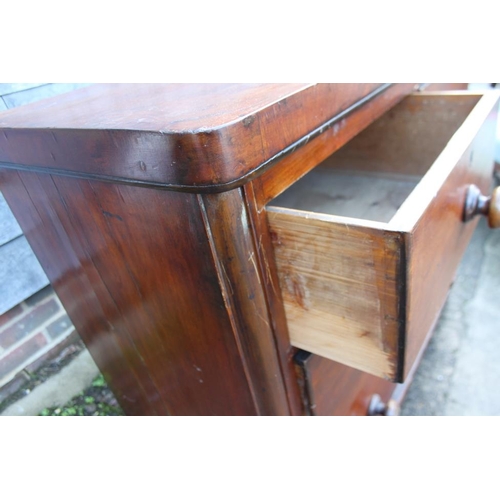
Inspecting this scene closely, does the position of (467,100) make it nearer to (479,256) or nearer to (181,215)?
(181,215)

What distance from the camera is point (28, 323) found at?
31.6 inches

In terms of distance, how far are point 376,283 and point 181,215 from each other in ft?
0.65

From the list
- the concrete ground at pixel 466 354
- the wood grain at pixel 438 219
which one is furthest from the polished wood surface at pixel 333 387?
the concrete ground at pixel 466 354

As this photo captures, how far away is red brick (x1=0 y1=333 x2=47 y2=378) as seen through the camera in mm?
771

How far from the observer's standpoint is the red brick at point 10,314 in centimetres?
75

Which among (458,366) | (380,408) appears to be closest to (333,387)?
(380,408)

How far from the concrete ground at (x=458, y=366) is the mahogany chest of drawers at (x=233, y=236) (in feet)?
0.96

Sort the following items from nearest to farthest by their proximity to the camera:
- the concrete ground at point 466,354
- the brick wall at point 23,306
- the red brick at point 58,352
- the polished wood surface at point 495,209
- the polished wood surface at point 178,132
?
the polished wood surface at point 178,132, the polished wood surface at point 495,209, the brick wall at point 23,306, the red brick at point 58,352, the concrete ground at point 466,354

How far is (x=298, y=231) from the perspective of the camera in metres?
0.41

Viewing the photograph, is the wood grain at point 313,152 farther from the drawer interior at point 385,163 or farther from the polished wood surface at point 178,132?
the drawer interior at point 385,163

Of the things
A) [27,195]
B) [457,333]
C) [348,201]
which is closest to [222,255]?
[27,195]

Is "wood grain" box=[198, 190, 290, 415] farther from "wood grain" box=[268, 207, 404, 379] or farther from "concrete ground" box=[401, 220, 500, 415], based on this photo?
"concrete ground" box=[401, 220, 500, 415]

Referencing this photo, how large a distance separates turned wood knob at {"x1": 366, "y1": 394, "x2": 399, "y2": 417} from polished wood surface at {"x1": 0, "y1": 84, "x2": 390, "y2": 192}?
0.54m

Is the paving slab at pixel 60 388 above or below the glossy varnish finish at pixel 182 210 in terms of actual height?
below
